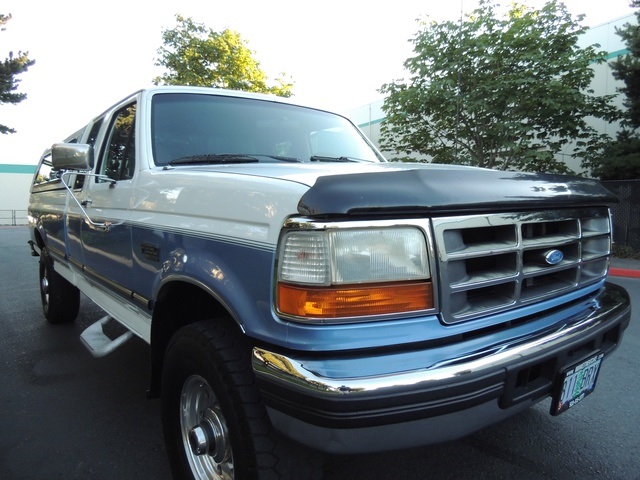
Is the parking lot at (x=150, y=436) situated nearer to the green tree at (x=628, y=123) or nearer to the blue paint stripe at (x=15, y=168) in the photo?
the green tree at (x=628, y=123)

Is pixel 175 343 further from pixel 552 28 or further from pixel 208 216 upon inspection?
pixel 552 28

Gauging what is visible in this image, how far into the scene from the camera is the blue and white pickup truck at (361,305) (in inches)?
50.5

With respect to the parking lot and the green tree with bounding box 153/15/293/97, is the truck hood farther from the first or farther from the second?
the green tree with bounding box 153/15/293/97

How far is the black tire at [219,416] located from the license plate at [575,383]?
91cm

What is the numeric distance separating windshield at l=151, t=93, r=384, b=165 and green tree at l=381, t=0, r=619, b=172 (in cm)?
781

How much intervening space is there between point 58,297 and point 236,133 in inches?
126

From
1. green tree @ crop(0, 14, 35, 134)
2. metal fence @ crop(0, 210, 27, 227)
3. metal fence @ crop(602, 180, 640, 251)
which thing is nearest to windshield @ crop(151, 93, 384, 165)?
metal fence @ crop(602, 180, 640, 251)

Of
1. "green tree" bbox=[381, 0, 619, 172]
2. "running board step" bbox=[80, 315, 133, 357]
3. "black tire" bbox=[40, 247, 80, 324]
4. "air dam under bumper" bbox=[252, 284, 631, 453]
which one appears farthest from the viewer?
"green tree" bbox=[381, 0, 619, 172]

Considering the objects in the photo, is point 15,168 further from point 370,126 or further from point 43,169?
point 43,169

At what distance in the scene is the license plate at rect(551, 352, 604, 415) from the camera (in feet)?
5.18

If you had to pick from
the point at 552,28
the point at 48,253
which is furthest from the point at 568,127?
the point at 48,253

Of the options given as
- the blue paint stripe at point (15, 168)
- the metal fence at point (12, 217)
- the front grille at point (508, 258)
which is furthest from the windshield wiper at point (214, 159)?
the blue paint stripe at point (15, 168)

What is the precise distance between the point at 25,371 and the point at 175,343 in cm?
254

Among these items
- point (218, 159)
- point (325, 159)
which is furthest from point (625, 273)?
point (218, 159)
